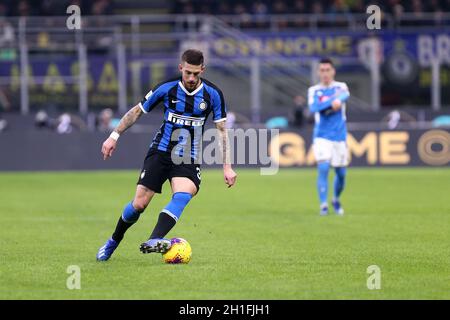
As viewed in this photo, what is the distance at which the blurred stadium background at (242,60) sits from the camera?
29516 mm

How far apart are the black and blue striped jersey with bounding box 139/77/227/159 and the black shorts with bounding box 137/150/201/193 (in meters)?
0.09

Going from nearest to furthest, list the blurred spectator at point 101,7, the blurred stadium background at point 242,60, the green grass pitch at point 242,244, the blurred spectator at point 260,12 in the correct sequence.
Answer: the green grass pitch at point 242,244 < the blurred stadium background at point 242,60 < the blurred spectator at point 101,7 < the blurred spectator at point 260,12

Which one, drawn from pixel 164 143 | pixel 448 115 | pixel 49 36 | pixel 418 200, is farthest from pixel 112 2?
pixel 164 143

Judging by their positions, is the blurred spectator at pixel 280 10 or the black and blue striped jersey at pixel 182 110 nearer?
the black and blue striped jersey at pixel 182 110

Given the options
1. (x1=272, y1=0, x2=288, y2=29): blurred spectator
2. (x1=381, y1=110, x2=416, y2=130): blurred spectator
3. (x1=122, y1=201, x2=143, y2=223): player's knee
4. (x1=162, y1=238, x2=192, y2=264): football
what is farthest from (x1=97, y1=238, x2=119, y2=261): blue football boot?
(x1=272, y1=0, x2=288, y2=29): blurred spectator

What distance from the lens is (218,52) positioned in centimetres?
3133

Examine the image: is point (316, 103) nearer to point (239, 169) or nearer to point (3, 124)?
point (239, 169)

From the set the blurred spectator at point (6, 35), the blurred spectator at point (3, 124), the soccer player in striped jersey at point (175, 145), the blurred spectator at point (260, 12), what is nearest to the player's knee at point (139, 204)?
the soccer player in striped jersey at point (175, 145)

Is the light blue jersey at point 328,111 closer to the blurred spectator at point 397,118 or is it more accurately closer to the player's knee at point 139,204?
the player's knee at point 139,204

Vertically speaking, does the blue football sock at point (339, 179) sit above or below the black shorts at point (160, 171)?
above

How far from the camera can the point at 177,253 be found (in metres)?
9.54

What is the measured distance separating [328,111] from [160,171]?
625 centimetres
